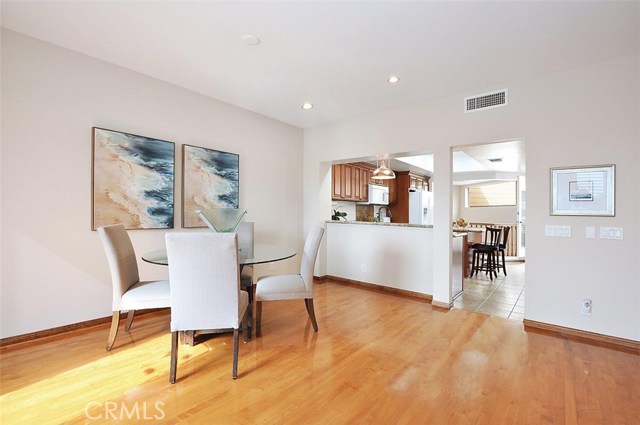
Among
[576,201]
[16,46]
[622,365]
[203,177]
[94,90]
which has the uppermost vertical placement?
[16,46]

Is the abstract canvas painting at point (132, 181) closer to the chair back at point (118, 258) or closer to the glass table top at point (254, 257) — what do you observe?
the chair back at point (118, 258)

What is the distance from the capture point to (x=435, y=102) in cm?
369

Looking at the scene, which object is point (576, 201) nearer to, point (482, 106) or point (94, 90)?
point (482, 106)

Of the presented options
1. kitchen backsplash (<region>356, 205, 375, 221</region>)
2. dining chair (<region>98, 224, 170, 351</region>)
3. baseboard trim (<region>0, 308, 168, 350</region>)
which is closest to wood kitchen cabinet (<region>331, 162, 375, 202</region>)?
kitchen backsplash (<region>356, 205, 375, 221</region>)

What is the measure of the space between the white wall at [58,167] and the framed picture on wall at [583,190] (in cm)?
410

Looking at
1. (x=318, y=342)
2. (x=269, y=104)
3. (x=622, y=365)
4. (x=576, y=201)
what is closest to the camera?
(x=622, y=365)

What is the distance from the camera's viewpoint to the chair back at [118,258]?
2355 mm

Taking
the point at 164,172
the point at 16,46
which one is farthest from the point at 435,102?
the point at 16,46

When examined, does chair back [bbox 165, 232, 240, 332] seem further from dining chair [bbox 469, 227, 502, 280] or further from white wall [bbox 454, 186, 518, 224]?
white wall [bbox 454, 186, 518, 224]

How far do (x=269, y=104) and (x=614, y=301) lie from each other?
14.1 feet

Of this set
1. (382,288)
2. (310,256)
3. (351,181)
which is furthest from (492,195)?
(310,256)

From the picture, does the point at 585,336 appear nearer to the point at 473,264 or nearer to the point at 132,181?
the point at 473,264

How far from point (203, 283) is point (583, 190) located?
3.50 m

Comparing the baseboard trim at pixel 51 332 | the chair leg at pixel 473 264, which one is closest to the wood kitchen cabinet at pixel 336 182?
the chair leg at pixel 473 264
